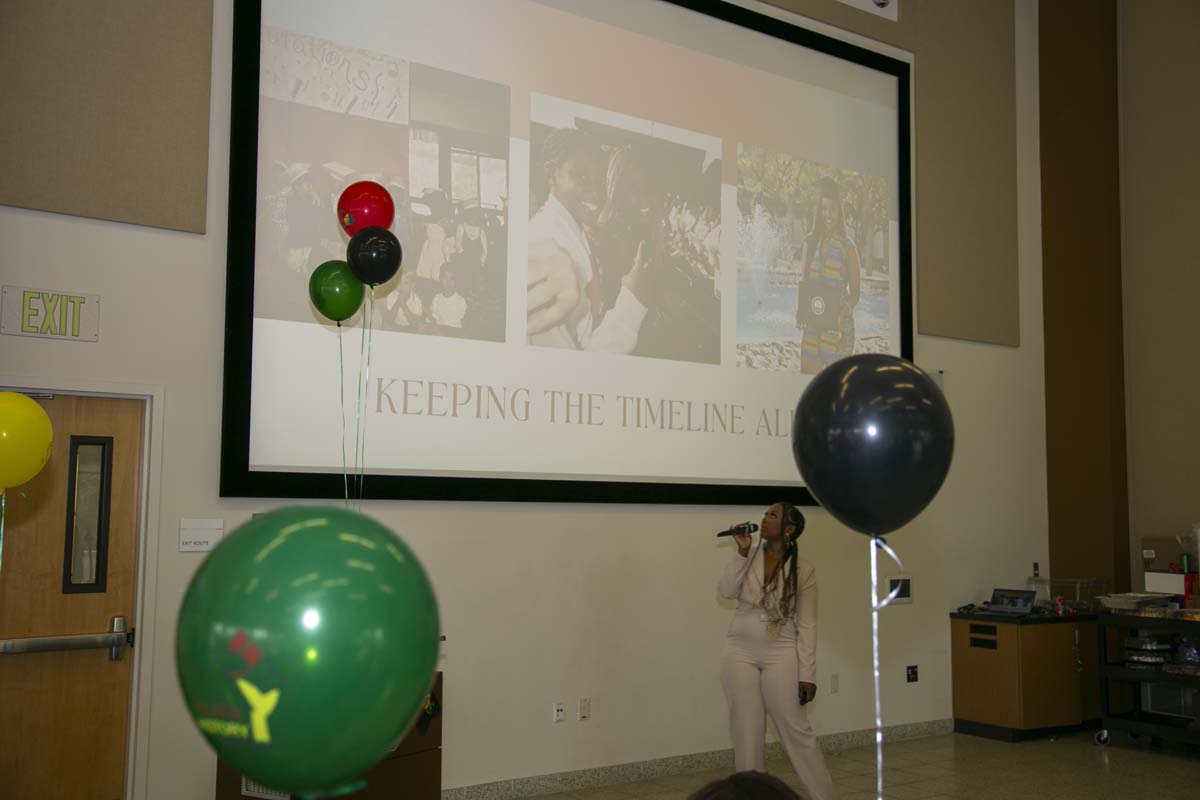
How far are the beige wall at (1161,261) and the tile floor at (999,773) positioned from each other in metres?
1.58

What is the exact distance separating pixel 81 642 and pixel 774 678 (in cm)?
288

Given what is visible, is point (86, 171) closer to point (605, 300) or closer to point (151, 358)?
point (151, 358)

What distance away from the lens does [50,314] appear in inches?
159

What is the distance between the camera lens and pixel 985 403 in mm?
7188

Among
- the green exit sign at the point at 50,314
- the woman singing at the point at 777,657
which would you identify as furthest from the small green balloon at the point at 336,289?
the woman singing at the point at 777,657

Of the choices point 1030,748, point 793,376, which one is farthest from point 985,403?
point 1030,748

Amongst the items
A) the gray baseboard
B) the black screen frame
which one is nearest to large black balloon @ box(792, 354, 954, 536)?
the black screen frame

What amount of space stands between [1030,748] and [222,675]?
601 cm

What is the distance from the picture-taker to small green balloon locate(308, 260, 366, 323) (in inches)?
156

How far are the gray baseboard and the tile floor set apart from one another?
0.05 meters

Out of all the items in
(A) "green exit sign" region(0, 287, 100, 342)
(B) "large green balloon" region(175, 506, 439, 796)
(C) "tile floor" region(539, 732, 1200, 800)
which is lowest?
(C) "tile floor" region(539, 732, 1200, 800)

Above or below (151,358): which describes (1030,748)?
below

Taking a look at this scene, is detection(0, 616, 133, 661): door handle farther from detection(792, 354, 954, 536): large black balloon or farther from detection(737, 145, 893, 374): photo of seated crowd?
detection(737, 145, 893, 374): photo of seated crowd

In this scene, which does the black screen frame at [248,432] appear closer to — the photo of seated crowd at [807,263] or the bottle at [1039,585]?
the photo of seated crowd at [807,263]
